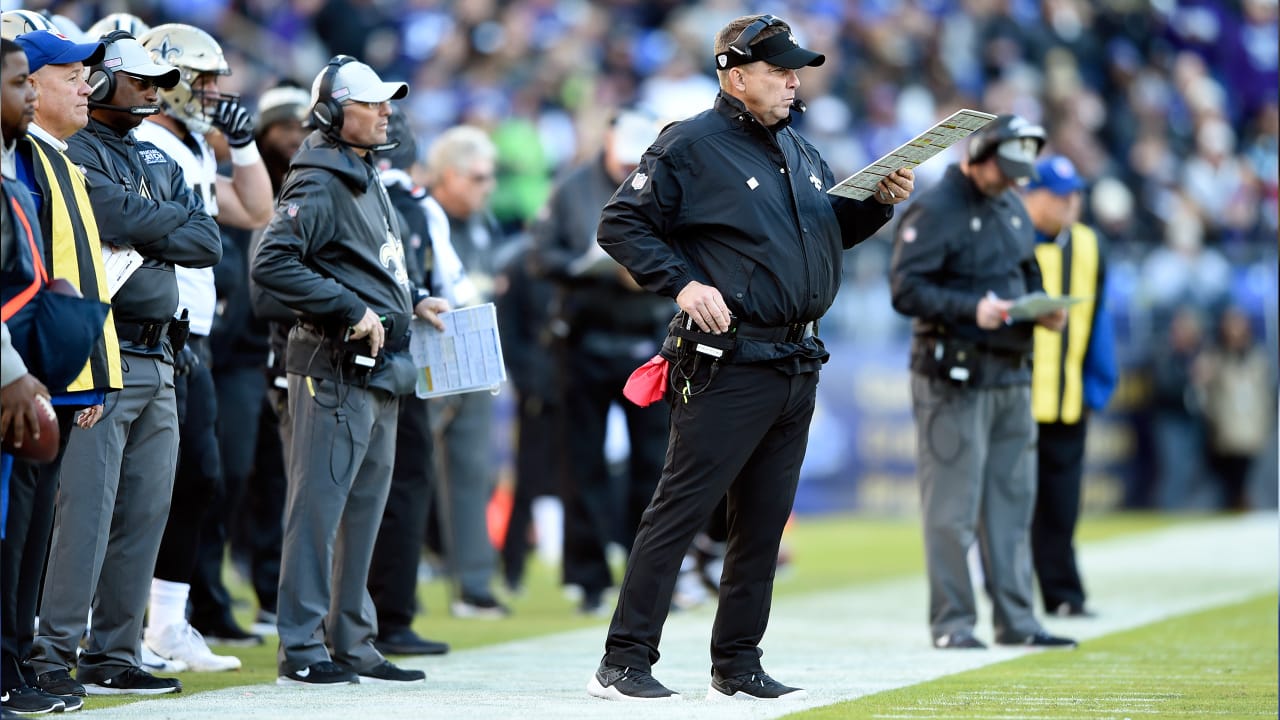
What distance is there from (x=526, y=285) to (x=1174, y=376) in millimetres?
8763

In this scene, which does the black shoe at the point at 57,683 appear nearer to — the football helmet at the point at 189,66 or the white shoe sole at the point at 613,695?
the white shoe sole at the point at 613,695

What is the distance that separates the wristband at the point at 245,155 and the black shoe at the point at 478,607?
327 cm

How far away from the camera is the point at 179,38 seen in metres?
7.72

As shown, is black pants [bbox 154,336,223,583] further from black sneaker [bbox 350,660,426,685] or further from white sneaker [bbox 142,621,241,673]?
black sneaker [bbox 350,660,426,685]

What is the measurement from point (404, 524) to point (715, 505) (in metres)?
2.56

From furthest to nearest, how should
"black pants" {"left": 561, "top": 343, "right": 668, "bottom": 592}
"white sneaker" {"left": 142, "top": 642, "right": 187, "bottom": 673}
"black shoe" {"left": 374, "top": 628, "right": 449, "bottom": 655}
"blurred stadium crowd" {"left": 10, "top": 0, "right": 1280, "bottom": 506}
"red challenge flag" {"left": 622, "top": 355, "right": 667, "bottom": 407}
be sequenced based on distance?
1. "blurred stadium crowd" {"left": 10, "top": 0, "right": 1280, "bottom": 506}
2. "black pants" {"left": 561, "top": 343, "right": 668, "bottom": 592}
3. "black shoe" {"left": 374, "top": 628, "right": 449, "bottom": 655}
4. "white sneaker" {"left": 142, "top": 642, "right": 187, "bottom": 673}
5. "red challenge flag" {"left": 622, "top": 355, "right": 667, "bottom": 407}

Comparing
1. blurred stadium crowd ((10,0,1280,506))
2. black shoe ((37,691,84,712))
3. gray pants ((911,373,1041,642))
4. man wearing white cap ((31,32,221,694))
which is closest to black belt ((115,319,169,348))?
man wearing white cap ((31,32,221,694))

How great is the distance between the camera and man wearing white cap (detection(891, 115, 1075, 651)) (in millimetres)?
8945

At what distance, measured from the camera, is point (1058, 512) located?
10.8 meters

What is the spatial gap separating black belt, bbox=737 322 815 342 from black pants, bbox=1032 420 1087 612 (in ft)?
14.6

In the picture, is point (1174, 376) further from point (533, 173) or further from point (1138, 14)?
point (1138, 14)

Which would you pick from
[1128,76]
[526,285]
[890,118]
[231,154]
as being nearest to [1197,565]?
[526,285]

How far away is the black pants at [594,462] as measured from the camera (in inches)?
417

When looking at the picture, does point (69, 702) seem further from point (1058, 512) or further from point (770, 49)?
point (1058, 512)
